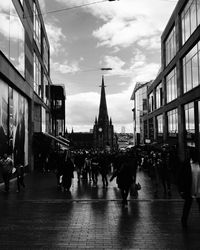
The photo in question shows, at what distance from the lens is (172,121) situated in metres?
36.7

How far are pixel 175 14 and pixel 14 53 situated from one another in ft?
59.2

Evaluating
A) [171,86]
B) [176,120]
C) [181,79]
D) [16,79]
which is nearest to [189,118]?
[181,79]

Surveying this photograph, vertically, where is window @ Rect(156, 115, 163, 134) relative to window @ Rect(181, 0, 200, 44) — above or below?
below

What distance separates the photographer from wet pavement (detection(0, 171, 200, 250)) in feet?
20.4

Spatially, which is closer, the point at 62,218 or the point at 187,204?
the point at 187,204

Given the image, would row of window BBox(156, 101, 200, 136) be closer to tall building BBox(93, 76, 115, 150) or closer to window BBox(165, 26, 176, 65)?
window BBox(165, 26, 176, 65)

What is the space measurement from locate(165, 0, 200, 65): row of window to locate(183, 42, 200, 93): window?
1598 millimetres

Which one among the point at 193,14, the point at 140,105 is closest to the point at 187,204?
the point at 193,14

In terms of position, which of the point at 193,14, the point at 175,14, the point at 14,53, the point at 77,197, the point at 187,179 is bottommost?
the point at 77,197

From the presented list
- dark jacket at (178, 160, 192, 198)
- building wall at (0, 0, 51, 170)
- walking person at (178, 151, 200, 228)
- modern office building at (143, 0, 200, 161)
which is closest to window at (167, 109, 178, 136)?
modern office building at (143, 0, 200, 161)

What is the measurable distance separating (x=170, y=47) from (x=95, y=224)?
104ft

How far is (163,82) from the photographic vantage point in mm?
41281

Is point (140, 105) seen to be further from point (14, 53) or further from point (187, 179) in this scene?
point (187, 179)

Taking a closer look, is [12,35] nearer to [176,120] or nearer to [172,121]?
[176,120]
